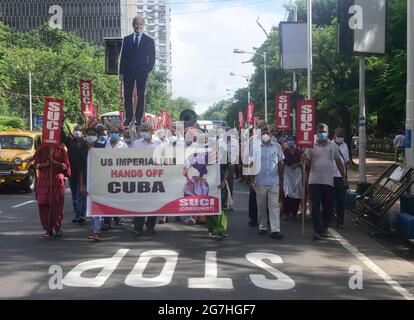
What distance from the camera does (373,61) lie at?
1105 inches

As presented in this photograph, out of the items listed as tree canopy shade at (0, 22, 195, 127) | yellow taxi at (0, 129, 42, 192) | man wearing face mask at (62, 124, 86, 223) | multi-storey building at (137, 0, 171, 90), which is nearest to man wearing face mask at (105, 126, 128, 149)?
man wearing face mask at (62, 124, 86, 223)

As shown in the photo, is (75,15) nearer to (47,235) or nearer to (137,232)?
(47,235)

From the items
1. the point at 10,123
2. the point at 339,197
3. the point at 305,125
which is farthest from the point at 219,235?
the point at 10,123

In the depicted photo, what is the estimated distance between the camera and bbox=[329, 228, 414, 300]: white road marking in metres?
6.69

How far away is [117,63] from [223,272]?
881 cm

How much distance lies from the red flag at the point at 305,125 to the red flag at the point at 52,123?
4.37 m

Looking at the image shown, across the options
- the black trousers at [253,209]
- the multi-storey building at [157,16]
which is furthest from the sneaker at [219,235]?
the multi-storey building at [157,16]

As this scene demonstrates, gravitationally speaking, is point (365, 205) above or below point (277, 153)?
below

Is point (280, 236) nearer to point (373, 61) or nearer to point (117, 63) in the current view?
point (117, 63)

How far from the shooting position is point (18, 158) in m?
18.0

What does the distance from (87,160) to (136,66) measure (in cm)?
453

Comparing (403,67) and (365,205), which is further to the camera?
(403,67)
